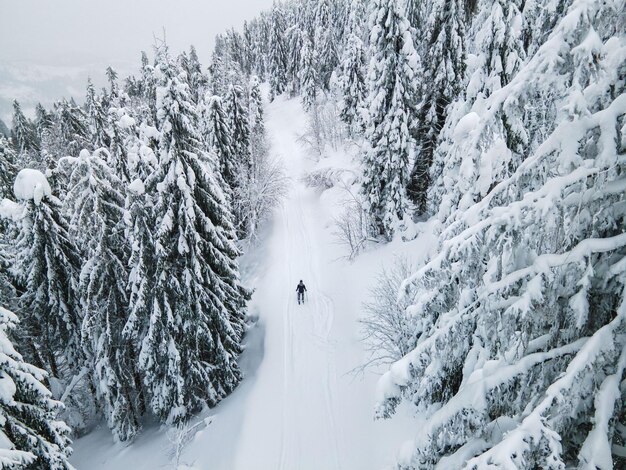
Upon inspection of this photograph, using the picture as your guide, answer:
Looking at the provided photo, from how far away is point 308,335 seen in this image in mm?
22906

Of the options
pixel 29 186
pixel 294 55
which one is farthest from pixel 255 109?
pixel 29 186

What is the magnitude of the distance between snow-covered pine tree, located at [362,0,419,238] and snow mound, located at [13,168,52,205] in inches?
712

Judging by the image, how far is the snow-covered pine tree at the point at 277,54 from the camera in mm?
76562

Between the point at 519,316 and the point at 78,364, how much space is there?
83.0ft

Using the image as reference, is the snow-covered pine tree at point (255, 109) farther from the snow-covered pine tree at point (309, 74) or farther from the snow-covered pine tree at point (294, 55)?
the snow-covered pine tree at point (294, 55)

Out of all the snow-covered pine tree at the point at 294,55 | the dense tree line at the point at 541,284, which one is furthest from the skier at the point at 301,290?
the snow-covered pine tree at the point at 294,55

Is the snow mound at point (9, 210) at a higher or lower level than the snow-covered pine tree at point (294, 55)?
lower

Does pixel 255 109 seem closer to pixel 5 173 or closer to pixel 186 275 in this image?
pixel 5 173

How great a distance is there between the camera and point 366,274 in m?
24.6

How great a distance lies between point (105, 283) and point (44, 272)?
3.95 metres

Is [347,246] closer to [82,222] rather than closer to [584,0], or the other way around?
[82,222]

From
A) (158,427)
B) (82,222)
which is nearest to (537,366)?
(82,222)

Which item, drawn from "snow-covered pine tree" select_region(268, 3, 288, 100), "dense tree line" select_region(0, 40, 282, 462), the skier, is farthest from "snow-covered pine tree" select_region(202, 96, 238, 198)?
"snow-covered pine tree" select_region(268, 3, 288, 100)

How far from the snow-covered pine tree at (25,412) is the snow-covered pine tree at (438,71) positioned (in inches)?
857
